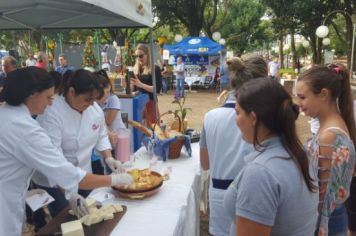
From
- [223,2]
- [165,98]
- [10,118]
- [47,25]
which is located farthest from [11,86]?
[223,2]

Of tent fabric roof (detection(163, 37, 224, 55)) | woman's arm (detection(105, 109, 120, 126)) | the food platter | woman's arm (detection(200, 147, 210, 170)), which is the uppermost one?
tent fabric roof (detection(163, 37, 224, 55))

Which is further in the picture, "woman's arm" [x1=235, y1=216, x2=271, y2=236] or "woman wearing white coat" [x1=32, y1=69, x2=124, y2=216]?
"woman wearing white coat" [x1=32, y1=69, x2=124, y2=216]

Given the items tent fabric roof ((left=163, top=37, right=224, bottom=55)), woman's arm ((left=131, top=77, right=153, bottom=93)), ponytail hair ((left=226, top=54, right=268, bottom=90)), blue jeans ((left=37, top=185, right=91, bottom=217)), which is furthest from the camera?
tent fabric roof ((left=163, top=37, right=224, bottom=55))

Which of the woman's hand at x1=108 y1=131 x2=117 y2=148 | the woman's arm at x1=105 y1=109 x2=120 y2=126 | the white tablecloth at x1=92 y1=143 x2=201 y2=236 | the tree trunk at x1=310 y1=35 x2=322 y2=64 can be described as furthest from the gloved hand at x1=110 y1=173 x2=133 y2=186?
the tree trunk at x1=310 y1=35 x2=322 y2=64

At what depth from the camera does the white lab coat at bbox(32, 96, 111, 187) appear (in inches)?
82.6

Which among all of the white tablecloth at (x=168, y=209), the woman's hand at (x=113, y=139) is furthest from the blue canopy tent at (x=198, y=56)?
the white tablecloth at (x=168, y=209)

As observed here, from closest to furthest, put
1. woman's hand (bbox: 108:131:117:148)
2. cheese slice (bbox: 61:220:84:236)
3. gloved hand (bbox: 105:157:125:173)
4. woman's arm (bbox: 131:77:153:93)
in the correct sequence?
1. cheese slice (bbox: 61:220:84:236)
2. gloved hand (bbox: 105:157:125:173)
3. woman's hand (bbox: 108:131:117:148)
4. woman's arm (bbox: 131:77:153:93)

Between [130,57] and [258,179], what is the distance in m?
5.04

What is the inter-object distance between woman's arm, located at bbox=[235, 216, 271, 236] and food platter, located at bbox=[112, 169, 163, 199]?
103 centimetres

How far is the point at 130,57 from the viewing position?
5.83 meters

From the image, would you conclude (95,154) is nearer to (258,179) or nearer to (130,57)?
(258,179)

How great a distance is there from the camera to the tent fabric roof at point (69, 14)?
9.68ft

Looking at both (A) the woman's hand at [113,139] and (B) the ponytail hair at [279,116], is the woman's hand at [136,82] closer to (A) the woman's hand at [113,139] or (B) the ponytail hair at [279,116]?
(A) the woman's hand at [113,139]

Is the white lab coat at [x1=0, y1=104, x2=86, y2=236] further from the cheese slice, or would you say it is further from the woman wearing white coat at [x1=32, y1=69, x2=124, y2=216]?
the woman wearing white coat at [x1=32, y1=69, x2=124, y2=216]
